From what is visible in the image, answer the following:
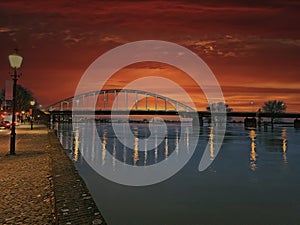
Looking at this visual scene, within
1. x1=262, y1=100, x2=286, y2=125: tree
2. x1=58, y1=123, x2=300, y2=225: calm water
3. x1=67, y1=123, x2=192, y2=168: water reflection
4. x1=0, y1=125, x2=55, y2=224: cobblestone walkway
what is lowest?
x1=58, y1=123, x2=300, y2=225: calm water

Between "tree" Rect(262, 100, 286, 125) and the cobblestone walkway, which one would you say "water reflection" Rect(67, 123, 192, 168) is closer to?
the cobblestone walkway

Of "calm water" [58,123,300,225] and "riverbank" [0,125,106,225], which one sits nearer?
"riverbank" [0,125,106,225]

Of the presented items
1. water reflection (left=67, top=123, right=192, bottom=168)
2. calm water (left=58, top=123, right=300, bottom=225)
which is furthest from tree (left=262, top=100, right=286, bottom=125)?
calm water (left=58, top=123, right=300, bottom=225)

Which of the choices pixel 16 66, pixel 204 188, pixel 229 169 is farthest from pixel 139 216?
pixel 16 66

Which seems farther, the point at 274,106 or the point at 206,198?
the point at 274,106

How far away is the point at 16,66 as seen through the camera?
1864cm

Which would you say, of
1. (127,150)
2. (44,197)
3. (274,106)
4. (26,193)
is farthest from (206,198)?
(274,106)

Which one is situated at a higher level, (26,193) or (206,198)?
(26,193)

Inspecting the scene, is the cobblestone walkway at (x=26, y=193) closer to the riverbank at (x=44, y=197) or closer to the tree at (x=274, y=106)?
the riverbank at (x=44, y=197)

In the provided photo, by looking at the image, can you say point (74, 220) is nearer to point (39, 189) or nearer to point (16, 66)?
point (39, 189)

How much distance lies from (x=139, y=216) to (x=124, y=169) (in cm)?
911

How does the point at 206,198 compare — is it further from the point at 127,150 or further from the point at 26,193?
the point at 127,150

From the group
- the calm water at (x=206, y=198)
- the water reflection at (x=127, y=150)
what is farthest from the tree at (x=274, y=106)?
the calm water at (x=206, y=198)

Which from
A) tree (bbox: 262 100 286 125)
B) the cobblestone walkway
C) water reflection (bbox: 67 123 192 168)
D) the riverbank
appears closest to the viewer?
the riverbank
